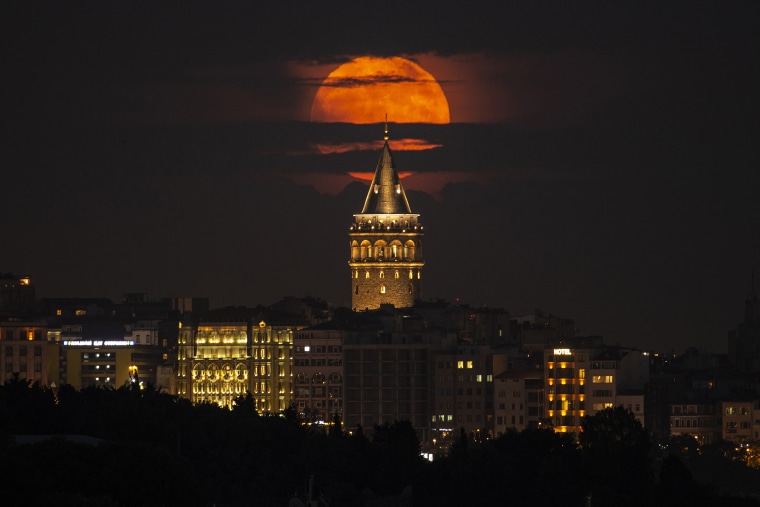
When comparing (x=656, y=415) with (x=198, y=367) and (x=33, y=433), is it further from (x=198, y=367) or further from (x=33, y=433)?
(x=33, y=433)

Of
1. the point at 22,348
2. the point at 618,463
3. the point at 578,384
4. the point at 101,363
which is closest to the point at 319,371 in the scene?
the point at 22,348

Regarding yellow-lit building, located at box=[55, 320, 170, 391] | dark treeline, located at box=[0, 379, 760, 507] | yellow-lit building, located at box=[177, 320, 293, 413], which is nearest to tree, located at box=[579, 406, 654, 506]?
dark treeline, located at box=[0, 379, 760, 507]

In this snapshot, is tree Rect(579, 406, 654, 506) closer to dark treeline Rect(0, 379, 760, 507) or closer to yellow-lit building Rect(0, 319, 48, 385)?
dark treeline Rect(0, 379, 760, 507)

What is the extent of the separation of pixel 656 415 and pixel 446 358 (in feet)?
35.3

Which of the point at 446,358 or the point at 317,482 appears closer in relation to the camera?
the point at 317,482

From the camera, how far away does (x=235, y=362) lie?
189625 millimetres

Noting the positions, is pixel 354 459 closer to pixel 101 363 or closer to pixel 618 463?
pixel 618 463

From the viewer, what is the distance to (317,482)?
11762 centimetres

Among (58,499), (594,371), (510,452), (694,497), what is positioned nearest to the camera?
(58,499)

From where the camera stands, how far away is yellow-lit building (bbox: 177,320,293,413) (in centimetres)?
18738

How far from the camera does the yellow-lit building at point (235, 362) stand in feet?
615

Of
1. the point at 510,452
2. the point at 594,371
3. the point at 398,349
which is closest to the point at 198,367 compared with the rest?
the point at 398,349

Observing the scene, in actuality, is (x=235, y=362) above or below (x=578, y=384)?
above

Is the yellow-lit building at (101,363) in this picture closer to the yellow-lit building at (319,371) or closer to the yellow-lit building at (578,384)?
the yellow-lit building at (319,371)
